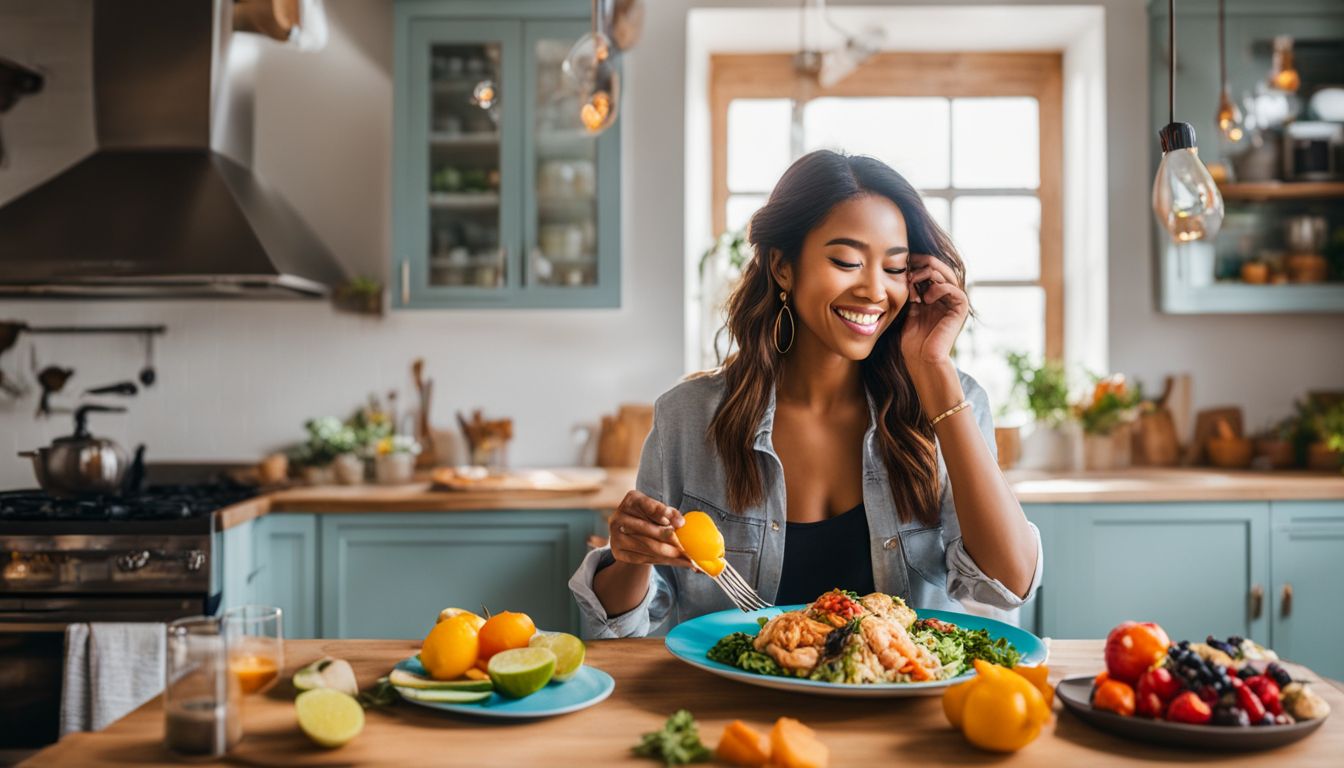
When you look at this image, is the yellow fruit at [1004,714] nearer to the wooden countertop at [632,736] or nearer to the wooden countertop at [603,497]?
the wooden countertop at [632,736]

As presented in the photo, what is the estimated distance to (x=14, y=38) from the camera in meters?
3.65

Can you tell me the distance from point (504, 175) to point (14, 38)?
192 cm

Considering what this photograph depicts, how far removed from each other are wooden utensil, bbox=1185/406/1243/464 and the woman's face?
2.45 metres

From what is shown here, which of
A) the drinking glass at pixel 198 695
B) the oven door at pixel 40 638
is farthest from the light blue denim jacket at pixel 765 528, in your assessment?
the oven door at pixel 40 638

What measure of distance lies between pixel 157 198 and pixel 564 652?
2.57 metres

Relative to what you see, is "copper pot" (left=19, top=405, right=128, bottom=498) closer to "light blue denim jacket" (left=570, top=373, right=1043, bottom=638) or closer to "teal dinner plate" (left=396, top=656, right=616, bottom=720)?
"light blue denim jacket" (left=570, top=373, right=1043, bottom=638)

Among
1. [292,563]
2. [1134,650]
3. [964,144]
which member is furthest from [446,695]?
[964,144]

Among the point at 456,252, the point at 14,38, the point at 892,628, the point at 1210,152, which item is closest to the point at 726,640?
the point at 892,628

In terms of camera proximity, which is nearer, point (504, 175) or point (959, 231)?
point (504, 175)

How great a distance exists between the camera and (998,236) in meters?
3.94

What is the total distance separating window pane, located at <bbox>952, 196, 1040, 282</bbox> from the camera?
3.93 m

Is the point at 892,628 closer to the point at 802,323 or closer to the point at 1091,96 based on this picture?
the point at 802,323

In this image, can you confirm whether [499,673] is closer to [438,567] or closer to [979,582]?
[979,582]

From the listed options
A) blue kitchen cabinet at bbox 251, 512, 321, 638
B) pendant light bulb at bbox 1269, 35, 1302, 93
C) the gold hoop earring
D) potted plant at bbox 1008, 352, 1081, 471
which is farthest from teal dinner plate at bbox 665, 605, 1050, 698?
pendant light bulb at bbox 1269, 35, 1302, 93
